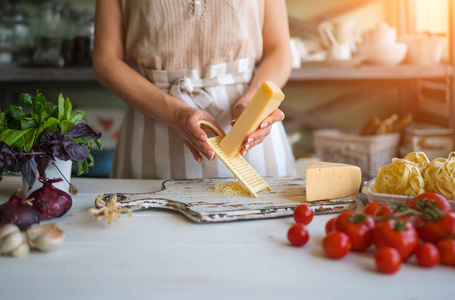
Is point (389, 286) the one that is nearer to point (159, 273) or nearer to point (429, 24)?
point (159, 273)

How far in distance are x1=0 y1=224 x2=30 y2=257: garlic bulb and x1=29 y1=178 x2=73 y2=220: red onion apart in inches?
6.7

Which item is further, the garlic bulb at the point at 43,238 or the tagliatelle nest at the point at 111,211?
the tagliatelle nest at the point at 111,211

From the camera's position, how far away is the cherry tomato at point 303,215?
853 mm

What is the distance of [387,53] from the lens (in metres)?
2.44

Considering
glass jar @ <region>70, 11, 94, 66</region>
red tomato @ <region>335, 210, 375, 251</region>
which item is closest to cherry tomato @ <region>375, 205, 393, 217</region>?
red tomato @ <region>335, 210, 375, 251</region>

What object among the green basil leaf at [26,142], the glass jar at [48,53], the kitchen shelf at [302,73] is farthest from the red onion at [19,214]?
the glass jar at [48,53]

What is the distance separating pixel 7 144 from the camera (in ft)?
3.04

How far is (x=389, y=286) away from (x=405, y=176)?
1.05 ft

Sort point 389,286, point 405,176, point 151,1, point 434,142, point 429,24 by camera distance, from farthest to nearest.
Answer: point 429,24, point 434,142, point 151,1, point 405,176, point 389,286

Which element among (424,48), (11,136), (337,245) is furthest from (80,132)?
(424,48)

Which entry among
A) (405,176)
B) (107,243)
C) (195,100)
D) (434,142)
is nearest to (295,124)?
(434,142)

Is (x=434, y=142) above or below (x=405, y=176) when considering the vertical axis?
below

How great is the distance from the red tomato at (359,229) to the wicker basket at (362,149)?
1816 mm

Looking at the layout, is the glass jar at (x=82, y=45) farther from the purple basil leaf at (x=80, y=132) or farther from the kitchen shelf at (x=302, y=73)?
the purple basil leaf at (x=80, y=132)
